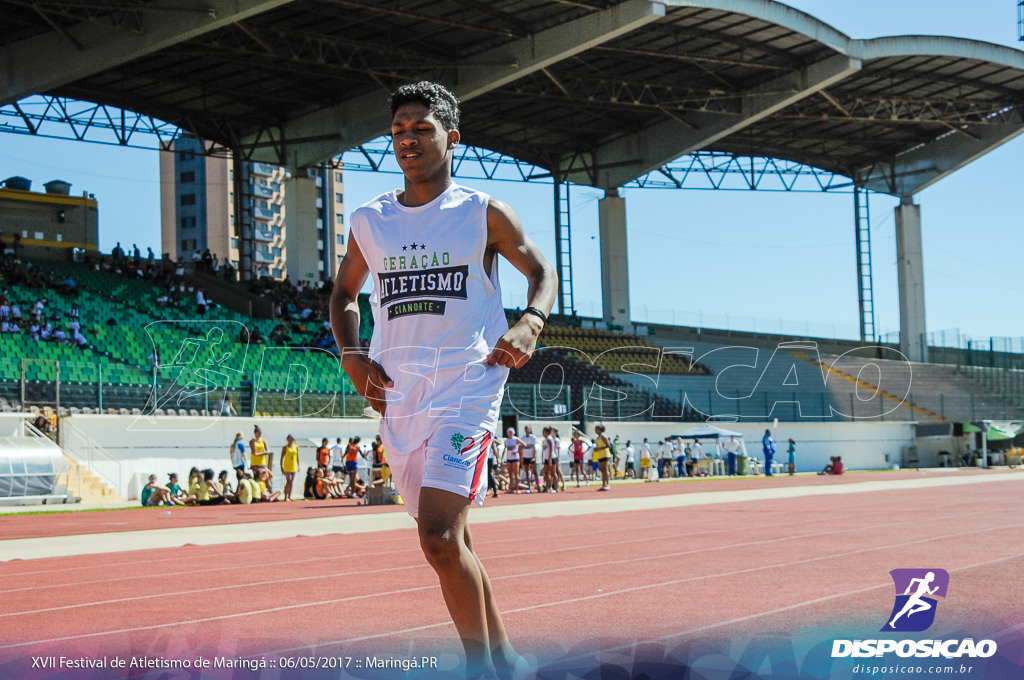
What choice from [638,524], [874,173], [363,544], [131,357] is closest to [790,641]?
[363,544]

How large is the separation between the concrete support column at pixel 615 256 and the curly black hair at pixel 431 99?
168 feet

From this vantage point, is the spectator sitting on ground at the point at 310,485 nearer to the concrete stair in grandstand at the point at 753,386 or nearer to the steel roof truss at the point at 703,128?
the concrete stair in grandstand at the point at 753,386

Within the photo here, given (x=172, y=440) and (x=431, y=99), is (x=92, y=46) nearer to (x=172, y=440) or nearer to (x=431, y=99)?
(x=172, y=440)

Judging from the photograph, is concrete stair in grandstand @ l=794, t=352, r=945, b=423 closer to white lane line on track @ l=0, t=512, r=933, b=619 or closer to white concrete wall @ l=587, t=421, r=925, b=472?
white concrete wall @ l=587, t=421, r=925, b=472

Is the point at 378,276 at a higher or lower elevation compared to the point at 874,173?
lower

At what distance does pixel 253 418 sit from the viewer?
29703 millimetres

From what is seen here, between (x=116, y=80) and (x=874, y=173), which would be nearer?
(x=116, y=80)

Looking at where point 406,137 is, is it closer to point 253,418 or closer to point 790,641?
point 790,641

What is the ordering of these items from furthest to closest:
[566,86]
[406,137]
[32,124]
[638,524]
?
1. [566,86]
2. [32,124]
3. [638,524]
4. [406,137]

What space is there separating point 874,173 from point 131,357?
137ft

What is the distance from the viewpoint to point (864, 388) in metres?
54.4

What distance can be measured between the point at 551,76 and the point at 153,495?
23307 millimetres

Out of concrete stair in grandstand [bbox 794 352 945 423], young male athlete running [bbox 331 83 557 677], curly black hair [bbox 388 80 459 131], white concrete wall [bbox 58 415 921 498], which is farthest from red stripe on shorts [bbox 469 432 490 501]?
concrete stair in grandstand [bbox 794 352 945 423]

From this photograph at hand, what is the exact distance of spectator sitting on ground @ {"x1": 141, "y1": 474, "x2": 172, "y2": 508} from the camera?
2528 cm
